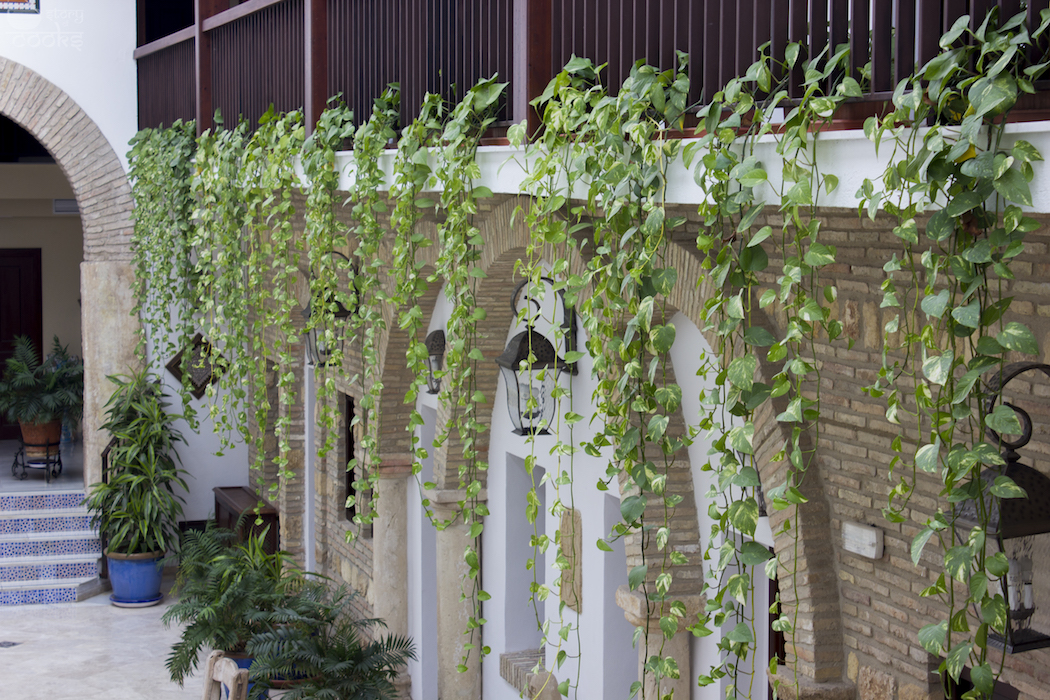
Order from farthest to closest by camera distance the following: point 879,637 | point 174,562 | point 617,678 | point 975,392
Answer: point 174,562 → point 617,678 → point 879,637 → point 975,392

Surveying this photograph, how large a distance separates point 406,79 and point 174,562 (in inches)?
261

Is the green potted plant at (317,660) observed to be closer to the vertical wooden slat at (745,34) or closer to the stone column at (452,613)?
the stone column at (452,613)

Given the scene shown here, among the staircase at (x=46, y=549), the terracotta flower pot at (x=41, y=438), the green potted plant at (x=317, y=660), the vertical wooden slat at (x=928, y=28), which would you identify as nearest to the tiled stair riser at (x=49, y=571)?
the staircase at (x=46, y=549)

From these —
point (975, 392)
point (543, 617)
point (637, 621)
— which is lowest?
point (543, 617)

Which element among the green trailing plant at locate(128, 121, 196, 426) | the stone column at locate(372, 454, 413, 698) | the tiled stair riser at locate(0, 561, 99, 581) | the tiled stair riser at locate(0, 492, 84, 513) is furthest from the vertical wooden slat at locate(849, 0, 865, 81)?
the tiled stair riser at locate(0, 492, 84, 513)

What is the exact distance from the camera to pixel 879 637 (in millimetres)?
3859

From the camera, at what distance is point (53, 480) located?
39.5 feet

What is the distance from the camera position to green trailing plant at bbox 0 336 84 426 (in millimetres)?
11703

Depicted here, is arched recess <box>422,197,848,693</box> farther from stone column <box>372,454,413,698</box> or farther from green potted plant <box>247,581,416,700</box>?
stone column <box>372,454,413,698</box>

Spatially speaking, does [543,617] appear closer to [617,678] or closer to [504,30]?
[617,678]

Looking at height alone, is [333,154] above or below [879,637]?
above

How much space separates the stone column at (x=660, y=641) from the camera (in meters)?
4.80

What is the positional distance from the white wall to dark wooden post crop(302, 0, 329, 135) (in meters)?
5.65

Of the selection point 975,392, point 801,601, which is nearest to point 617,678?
point 801,601
